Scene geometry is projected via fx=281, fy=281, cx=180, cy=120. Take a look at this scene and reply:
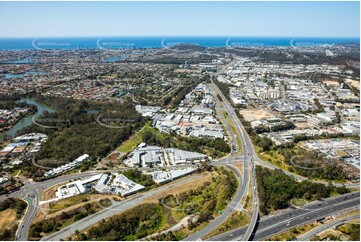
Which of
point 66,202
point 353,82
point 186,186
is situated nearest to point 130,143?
point 186,186

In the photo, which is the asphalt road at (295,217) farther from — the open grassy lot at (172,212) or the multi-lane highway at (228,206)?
the open grassy lot at (172,212)

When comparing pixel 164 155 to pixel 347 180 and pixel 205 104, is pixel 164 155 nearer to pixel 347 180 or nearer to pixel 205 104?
pixel 347 180

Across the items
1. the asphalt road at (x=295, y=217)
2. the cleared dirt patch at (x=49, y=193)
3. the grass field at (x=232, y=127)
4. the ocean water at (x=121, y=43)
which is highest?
the ocean water at (x=121, y=43)

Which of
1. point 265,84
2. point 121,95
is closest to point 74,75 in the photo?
point 121,95

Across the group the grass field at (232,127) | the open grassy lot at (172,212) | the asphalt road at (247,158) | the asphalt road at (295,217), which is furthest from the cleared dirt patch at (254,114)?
the asphalt road at (295,217)

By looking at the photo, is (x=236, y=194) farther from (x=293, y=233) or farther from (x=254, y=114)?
(x=254, y=114)

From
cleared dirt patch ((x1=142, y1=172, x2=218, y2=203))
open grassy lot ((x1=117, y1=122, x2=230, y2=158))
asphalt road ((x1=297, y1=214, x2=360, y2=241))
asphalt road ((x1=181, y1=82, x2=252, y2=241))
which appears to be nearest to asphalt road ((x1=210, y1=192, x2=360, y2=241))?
asphalt road ((x1=297, y1=214, x2=360, y2=241))

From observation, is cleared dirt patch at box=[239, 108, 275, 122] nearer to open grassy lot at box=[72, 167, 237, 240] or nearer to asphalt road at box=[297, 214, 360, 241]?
open grassy lot at box=[72, 167, 237, 240]
